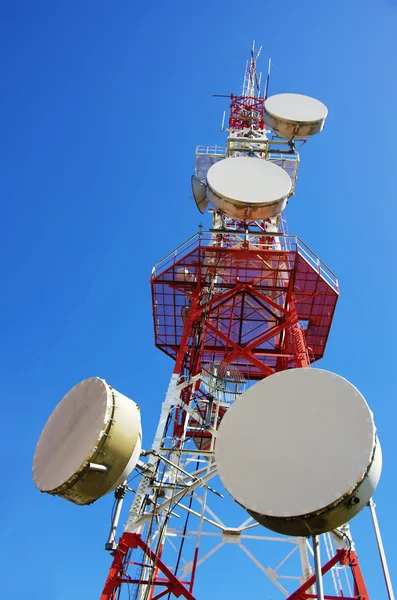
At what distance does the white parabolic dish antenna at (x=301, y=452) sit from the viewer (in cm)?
725

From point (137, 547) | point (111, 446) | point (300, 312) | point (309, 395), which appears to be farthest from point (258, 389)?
point (300, 312)

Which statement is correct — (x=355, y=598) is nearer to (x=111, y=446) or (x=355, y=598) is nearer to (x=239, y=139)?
(x=111, y=446)

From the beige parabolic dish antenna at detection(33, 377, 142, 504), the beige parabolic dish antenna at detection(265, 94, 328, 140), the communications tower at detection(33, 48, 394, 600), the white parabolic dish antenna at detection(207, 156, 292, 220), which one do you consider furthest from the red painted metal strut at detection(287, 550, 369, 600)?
the beige parabolic dish antenna at detection(265, 94, 328, 140)

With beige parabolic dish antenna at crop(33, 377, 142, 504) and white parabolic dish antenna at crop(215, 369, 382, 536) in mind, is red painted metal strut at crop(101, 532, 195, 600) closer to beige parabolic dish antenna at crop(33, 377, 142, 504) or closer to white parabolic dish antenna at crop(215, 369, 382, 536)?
beige parabolic dish antenna at crop(33, 377, 142, 504)

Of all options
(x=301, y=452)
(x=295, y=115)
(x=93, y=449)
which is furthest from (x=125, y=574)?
(x=295, y=115)

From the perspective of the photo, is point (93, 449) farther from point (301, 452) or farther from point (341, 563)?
point (341, 563)

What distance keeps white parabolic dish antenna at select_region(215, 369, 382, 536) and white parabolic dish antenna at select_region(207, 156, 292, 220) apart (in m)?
9.68

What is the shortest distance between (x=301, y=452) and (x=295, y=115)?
17886 mm

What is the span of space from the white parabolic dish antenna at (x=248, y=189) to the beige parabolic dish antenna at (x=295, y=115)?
166 inches

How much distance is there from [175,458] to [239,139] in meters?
16.7

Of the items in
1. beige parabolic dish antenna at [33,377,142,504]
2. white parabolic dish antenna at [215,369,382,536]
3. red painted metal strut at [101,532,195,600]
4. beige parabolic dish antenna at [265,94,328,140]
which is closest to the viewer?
white parabolic dish antenna at [215,369,382,536]

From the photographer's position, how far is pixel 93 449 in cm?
802

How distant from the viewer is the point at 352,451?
296 inches

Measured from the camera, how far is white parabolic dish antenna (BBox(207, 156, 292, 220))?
1759 cm
